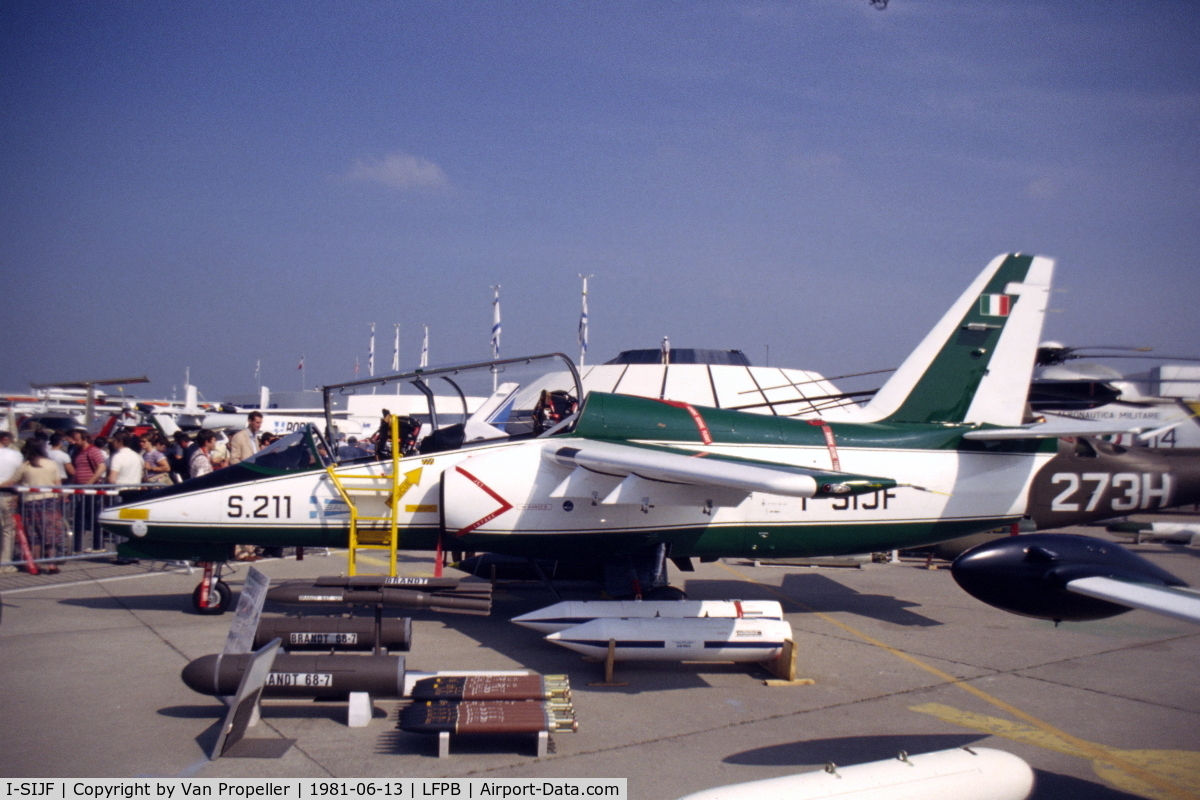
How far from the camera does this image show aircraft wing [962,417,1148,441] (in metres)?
7.68

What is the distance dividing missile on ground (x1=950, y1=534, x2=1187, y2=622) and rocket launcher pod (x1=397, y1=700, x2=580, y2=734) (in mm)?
2826

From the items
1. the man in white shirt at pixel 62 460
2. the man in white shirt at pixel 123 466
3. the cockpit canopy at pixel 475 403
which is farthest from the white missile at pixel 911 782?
the man in white shirt at pixel 62 460

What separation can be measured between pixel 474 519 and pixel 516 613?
68.8 inches

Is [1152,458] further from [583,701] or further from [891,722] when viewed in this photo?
[583,701]

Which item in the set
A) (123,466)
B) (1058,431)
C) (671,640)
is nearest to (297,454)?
(671,640)

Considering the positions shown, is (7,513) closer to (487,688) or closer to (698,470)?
(487,688)

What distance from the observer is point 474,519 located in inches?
312

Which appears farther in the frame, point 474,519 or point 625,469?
point 474,519

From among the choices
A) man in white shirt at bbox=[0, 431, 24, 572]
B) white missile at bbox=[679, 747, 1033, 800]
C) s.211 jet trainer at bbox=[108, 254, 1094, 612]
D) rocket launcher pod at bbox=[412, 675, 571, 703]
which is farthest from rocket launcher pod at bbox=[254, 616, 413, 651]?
man in white shirt at bbox=[0, 431, 24, 572]

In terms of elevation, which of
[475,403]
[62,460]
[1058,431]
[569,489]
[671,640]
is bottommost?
[671,640]

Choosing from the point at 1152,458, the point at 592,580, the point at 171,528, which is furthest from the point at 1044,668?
the point at 171,528

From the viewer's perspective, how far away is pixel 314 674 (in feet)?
17.5

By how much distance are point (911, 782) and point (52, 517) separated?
1144 cm

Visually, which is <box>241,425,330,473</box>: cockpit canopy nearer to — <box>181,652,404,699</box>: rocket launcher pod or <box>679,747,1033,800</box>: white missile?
<box>181,652,404,699</box>: rocket launcher pod
